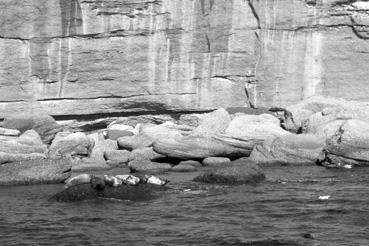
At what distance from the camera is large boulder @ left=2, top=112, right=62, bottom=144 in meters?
28.9

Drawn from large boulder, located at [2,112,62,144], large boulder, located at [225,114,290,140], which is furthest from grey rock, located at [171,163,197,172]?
large boulder, located at [2,112,62,144]

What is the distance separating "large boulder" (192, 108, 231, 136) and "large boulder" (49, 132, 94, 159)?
4.08 m

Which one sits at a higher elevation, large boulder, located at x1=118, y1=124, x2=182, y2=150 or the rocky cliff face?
the rocky cliff face

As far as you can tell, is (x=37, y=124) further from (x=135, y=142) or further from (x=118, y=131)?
(x=135, y=142)

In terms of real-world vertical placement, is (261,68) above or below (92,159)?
above

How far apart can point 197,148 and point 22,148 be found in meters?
6.12

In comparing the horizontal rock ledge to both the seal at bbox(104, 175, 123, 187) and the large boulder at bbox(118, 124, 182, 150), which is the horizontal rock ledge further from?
the seal at bbox(104, 175, 123, 187)

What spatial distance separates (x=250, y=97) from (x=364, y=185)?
1295cm

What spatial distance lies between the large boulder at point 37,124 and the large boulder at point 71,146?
155 centimetres

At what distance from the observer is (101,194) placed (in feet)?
56.4

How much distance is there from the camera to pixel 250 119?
2798cm

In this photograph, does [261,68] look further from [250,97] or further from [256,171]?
[256,171]

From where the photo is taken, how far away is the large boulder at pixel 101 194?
17.1m

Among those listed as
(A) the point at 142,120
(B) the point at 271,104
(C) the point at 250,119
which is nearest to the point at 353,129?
(C) the point at 250,119
